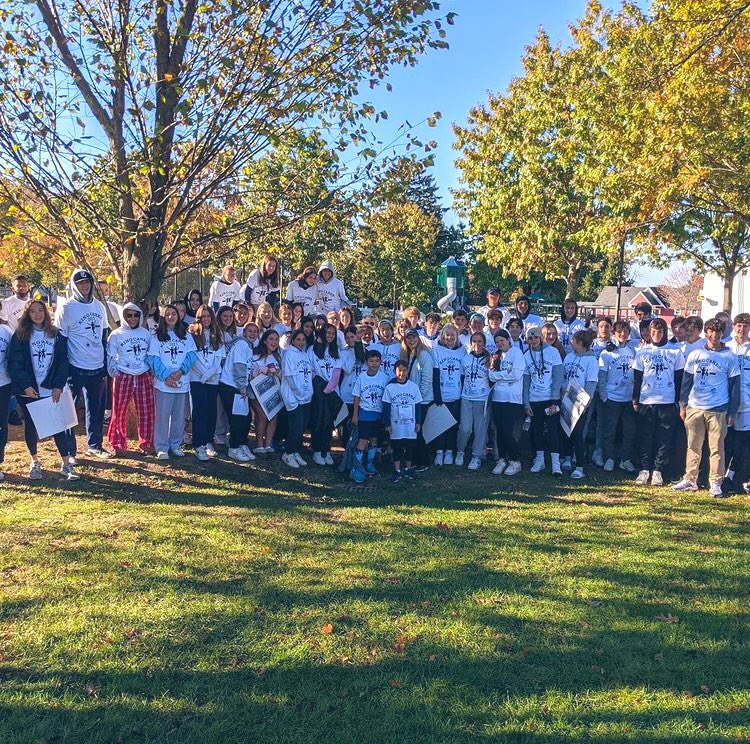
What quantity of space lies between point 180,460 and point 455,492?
11.2 feet

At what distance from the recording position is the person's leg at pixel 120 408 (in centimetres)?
842

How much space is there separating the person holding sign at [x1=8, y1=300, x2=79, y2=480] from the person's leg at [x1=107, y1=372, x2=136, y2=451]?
90 centimetres

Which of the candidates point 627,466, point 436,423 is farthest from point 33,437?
point 627,466

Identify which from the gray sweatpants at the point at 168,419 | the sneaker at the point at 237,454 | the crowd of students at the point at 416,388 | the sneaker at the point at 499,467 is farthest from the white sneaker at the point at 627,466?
the gray sweatpants at the point at 168,419

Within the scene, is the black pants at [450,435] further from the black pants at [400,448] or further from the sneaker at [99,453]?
the sneaker at [99,453]

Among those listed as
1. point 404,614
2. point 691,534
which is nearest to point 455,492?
point 691,534

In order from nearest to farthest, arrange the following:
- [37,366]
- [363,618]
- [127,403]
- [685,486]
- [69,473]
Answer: [363,618] < [37,366] < [69,473] < [685,486] < [127,403]

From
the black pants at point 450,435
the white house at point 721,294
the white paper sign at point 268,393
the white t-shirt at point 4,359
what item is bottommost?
the black pants at point 450,435

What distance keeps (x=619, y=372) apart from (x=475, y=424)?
2.01 metres

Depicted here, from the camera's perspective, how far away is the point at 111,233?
9.80m

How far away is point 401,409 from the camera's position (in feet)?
27.8

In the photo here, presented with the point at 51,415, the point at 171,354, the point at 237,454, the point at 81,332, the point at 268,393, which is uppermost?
the point at 81,332

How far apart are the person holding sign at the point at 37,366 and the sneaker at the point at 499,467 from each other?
5068mm

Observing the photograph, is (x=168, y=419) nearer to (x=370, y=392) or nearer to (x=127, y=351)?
(x=127, y=351)
